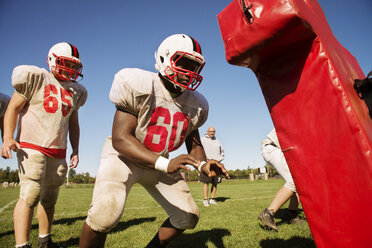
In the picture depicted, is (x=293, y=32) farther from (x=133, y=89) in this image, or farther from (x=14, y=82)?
(x=14, y=82)

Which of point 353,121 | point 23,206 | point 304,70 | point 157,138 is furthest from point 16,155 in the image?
point 353,121

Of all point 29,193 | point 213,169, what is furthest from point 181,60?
point 29,193

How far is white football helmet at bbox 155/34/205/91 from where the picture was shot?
209 centimetres

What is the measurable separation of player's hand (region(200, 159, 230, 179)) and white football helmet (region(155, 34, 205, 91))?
0.73 metres

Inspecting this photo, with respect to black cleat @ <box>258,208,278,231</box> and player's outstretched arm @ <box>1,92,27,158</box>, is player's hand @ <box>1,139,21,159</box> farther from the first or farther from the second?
black cleat @ <box>258,208,278,231</box>

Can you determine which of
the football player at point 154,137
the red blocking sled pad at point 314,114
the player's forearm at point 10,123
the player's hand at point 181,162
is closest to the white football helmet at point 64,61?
the player's forearm at point 10,123

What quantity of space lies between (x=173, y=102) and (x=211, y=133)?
502 centimetres

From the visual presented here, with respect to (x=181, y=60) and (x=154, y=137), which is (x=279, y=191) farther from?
(x=181, y=60)

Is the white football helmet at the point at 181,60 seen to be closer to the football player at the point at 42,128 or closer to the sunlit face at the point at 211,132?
the football player at the point at 42,128

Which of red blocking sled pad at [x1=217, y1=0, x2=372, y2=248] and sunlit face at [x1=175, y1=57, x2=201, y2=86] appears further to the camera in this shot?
sunlit face at [x1=175, y1=57, x2=201, y2=86]

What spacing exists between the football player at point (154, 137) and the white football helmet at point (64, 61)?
112 cm

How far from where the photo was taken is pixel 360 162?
1.14m

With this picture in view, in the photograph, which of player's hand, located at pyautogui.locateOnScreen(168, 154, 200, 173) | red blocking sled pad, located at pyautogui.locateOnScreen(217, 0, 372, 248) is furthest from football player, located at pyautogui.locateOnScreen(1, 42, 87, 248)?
red blocking sled pad, located at pyautogui.locateOnScreen(217, 0, 372, 248)

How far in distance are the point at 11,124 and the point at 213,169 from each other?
2.13m
